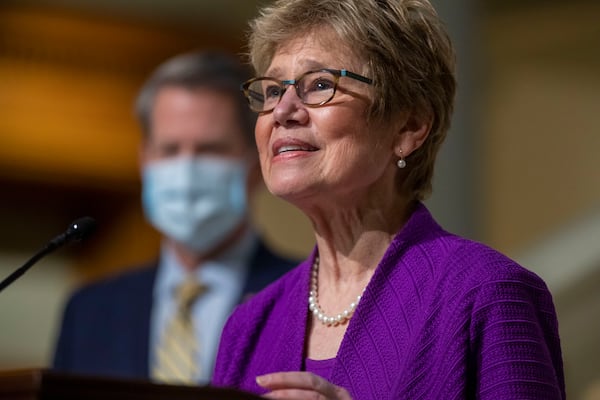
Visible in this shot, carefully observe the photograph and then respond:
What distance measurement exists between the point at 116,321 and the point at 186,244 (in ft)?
1.31

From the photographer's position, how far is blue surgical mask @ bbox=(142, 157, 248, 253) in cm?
469

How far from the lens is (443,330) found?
241 centimetres

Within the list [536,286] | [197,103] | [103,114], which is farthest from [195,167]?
[103,114]

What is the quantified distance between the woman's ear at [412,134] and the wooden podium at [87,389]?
81cm

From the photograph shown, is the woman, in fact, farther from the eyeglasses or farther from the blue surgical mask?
the blue surgical mask

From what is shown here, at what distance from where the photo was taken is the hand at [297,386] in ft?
7.39

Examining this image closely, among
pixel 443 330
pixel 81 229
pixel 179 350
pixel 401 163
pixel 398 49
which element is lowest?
pixel 179 350

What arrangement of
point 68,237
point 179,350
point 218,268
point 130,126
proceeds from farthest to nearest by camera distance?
point 130,126
point 218,268
point 179,350
point 68,237

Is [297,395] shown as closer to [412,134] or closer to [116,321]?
[412,134]

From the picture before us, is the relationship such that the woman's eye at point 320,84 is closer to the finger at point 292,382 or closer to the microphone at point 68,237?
the microphone at point 68,237

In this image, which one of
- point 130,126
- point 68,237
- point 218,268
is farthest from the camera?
point 130,126


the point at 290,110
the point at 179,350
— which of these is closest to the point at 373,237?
the point at 290,110

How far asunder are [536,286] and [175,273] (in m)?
2.38

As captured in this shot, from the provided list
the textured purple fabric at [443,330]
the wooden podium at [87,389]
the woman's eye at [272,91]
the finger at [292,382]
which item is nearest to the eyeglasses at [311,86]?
the woman's eye at [272,91]
